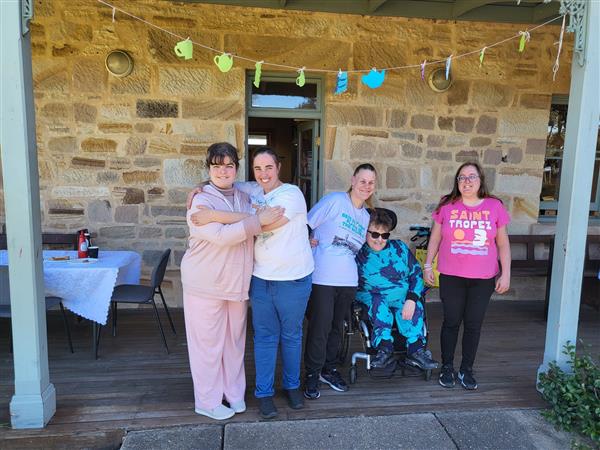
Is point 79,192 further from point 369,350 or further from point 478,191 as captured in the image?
point 478,191

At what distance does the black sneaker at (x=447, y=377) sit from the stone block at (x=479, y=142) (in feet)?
8.88

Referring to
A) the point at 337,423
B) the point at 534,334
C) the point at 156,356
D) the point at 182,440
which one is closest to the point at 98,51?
the point at 156,356

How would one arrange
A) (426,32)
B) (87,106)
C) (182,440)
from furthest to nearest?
(426,32)
(87,106)
(182,440)

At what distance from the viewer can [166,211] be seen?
15.0 ft

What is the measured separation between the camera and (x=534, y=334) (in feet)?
13.5

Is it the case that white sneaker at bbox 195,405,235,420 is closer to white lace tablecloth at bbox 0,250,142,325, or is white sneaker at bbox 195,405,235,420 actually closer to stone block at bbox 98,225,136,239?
white lace tablecloth at bbox 0,250,142,325

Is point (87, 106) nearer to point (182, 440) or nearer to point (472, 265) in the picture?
point (182, 440)

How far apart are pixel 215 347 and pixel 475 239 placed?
167cm

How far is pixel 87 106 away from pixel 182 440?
3.25 metres

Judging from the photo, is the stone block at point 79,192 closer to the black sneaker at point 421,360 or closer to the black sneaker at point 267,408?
the black sneaker at point 267,408

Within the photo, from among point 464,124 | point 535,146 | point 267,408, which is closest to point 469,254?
point 267,408

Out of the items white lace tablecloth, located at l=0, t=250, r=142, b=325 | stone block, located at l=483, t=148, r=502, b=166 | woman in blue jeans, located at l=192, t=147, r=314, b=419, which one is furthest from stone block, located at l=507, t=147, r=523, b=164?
white lace tablecloth, located at l=0, t=250, r=142, b=325

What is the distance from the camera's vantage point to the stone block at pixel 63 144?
14.3 feet

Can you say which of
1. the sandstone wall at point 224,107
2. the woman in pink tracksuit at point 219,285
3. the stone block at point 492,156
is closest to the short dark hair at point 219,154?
the woman in pink tracksuit at point 219,285
